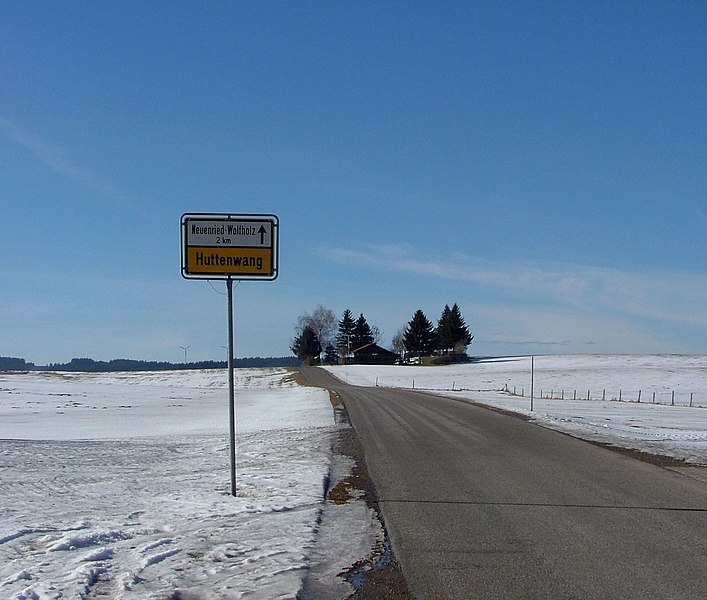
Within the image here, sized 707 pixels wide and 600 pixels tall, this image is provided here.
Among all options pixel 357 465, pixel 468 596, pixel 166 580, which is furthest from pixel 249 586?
pixel 357 465

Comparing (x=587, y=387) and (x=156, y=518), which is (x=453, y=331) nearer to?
(x=587, y=387)

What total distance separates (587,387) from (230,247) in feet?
205

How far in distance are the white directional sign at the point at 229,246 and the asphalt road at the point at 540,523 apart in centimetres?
347

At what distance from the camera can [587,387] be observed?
67.4m

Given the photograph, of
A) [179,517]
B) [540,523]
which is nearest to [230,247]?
[179,517]

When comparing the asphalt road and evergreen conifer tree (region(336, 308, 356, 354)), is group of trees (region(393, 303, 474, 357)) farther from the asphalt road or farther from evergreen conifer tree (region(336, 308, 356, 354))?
the asphalt road

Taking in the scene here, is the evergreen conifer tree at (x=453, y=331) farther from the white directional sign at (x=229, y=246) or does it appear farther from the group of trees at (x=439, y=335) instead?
the white directional sign at (x=229, y=246)

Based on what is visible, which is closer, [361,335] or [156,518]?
[156,518]

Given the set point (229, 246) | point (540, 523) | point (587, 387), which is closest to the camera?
point (540, 523)

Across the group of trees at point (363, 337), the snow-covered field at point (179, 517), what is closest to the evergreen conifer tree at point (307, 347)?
the group of trees at point (363, 337)

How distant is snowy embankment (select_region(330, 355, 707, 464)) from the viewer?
29.7m

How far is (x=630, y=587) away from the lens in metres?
5.80

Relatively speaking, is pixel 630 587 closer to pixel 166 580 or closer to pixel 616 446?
pixel 166 580

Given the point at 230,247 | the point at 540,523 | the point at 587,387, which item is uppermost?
the point at 230,247
